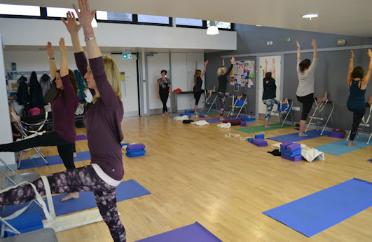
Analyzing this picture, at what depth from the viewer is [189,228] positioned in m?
2.91

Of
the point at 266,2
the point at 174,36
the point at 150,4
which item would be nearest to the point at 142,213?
the point at 150,4

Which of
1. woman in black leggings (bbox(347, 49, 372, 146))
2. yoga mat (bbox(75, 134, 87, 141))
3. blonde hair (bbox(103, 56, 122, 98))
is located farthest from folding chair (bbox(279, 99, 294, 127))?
blonde hair (bbox(103, 56, 122, 98))

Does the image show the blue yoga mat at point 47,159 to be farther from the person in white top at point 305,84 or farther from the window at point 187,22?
the window at point 187,22

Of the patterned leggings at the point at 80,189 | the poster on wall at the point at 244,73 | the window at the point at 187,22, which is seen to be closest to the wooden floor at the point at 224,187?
the patterned leggings at the point at 80,189

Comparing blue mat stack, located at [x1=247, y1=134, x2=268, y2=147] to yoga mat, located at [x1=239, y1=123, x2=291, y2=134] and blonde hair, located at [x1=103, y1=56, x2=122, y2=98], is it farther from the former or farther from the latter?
blonde hair, located at [x1=103, y1=56, x2=122, y2=98]

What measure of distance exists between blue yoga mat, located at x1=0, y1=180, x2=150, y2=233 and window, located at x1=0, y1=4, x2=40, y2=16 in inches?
203

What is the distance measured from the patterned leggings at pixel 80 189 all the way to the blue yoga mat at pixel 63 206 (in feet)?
2.75

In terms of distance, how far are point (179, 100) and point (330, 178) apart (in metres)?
7.17

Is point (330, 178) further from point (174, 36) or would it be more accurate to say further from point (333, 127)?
point (174, 36)

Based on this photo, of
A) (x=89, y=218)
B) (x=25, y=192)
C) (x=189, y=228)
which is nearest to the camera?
(x=25, y=192)

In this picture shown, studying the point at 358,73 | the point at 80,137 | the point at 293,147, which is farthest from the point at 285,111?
the point at 80,137

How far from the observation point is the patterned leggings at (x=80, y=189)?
1.65 m

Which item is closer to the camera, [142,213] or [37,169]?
[142,213]

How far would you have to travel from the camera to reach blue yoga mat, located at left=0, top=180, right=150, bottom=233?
2.65 metres
